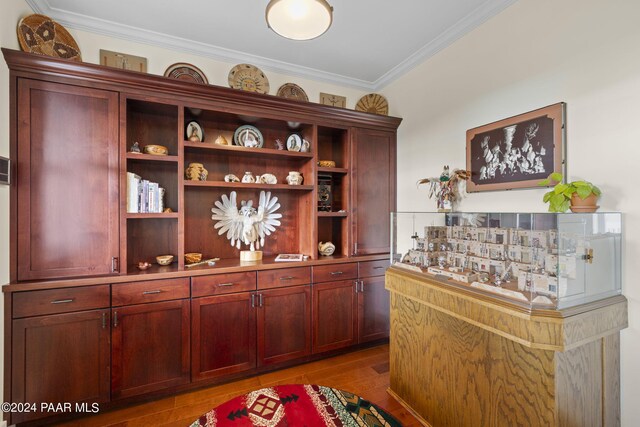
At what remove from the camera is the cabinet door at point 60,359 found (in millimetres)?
1708

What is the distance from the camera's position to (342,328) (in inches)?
104

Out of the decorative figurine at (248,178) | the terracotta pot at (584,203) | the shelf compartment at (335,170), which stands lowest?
the terracotta pot at (584,203)

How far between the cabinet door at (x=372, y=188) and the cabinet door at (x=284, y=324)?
77 centimetres

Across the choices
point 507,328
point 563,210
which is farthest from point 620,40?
point 507,328

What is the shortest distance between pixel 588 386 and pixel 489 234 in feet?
2.65

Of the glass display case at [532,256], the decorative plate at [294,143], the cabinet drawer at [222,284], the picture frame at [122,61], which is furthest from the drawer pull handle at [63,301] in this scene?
the glass display case at [532,256]

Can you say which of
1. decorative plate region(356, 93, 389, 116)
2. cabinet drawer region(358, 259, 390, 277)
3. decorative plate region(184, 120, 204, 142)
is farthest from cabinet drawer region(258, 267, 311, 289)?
decorative plate region(356, 93, 389, 116)

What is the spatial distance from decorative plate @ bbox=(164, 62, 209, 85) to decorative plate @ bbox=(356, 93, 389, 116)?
167 centimetres

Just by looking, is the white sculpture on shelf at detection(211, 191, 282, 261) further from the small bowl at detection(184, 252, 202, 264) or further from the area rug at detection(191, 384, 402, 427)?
the area rug at detection(191, 384, 402, 427)

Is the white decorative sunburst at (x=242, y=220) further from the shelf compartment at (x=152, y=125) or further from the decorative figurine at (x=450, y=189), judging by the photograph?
the decorative figurine at (x=450, y=189)

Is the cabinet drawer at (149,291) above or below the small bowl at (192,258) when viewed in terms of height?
below

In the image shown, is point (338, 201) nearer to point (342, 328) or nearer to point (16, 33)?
point (342, 328)

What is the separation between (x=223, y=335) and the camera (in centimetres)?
219

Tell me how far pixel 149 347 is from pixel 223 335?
0.50m
